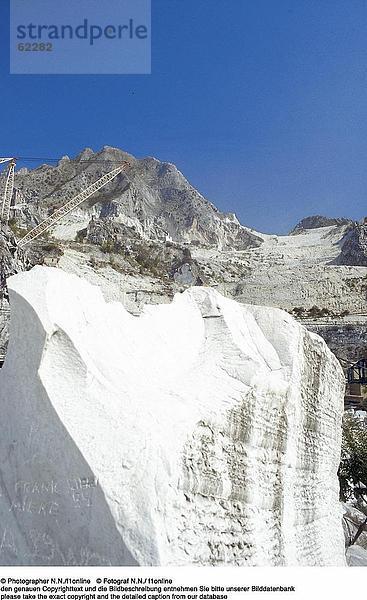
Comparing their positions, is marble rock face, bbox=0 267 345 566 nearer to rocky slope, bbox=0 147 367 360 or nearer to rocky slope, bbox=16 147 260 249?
rocky slope, bbox=0 147 367 360

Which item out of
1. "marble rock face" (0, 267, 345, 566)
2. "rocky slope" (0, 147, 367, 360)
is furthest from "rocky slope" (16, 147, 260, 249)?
"marble rock face" (0, 267, 345, 566)

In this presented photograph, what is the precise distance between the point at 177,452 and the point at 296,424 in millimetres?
2134

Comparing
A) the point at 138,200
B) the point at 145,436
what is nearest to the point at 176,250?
the point at 138,200

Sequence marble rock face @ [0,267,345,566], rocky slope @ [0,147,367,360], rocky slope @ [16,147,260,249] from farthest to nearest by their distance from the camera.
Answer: rocky slope @ [16,147,260,249], rocky slope @ [0,147,367,360], marble rock face @ [0,267,345,566]

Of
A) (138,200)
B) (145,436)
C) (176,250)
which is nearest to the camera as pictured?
(145,436)

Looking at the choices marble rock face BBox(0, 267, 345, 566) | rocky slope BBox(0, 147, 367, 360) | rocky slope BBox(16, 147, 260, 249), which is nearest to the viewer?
marble rock face BBox(0, 267, 345, 566)

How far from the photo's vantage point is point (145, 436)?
4.39 meters

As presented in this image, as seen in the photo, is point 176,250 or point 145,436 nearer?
point 145,436

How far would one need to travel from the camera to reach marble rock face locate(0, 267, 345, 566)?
4.21 m

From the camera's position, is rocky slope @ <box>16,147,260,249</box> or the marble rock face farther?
rocky slope @ <box>16,147,260,249</box>

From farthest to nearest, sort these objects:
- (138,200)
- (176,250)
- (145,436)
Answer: (138,200) → (176,250) → (145,436)

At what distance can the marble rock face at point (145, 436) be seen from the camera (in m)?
4.21

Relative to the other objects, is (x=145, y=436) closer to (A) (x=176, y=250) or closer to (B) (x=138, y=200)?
(A) (x=176, y=250)

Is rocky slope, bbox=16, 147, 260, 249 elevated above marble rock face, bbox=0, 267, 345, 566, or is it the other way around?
rocky slope, bbox=16, 147, 260, 249
